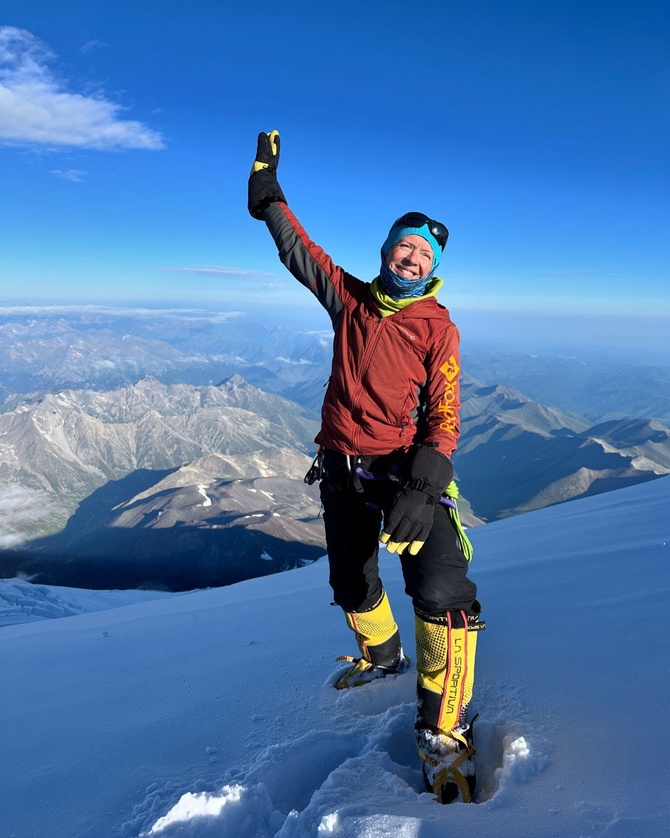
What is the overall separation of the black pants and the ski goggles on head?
232cm

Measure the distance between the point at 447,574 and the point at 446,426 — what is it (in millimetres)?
1234

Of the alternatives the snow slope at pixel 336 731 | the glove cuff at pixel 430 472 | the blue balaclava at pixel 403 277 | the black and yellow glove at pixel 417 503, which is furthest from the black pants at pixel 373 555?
the blue balaclava at pixel 403 277

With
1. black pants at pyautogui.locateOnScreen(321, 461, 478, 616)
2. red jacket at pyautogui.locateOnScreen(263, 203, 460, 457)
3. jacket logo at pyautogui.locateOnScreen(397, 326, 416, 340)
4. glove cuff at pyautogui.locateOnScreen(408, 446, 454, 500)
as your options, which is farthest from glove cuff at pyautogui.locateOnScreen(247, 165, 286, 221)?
glove cuff at pyautogui.locateOnScreen(408, 446, 454, 500)

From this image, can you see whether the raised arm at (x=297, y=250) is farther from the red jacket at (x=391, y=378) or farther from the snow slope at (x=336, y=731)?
the snow slope at (x=336, y=731)

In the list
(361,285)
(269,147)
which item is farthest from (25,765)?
(269,147)

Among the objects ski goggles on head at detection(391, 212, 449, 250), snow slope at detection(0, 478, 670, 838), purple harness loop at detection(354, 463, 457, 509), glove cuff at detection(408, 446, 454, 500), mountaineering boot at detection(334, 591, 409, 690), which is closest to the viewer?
snow slope at detection(0, 478, 670, 838)

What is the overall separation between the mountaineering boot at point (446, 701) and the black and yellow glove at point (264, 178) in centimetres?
428

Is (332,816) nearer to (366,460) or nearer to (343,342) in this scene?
(366,460)

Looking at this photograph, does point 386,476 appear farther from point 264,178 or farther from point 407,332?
point 264,178

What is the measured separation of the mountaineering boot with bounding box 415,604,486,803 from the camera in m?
3.22

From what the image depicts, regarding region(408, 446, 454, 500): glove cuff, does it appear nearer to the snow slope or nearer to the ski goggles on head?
the snow slope

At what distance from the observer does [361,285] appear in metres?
4.74

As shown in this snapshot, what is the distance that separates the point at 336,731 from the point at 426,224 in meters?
4.47

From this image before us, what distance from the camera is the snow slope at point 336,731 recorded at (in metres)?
2.71
